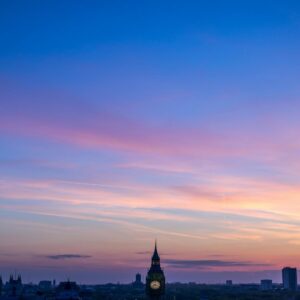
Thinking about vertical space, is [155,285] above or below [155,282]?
below

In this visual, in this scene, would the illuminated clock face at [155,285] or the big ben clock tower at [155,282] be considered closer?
the big ben clock tower at [155,282]

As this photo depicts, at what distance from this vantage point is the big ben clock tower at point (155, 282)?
13545 cm

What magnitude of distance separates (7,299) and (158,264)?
187ft

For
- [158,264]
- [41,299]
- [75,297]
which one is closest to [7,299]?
[41,299]

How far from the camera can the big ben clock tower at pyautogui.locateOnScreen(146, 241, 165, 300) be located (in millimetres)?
135450

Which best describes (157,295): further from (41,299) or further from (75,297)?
(41,299)

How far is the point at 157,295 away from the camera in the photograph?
135750 mm

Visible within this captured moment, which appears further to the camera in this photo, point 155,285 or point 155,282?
point 155,282

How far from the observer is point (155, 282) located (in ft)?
451

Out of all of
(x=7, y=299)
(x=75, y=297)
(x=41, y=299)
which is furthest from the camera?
(x=41, y=299)

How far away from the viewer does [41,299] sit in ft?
646

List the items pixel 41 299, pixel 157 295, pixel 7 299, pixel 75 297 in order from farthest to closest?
pixel 41 299 → pixel 7 299 → pixel 75 297 → pixel 157 295

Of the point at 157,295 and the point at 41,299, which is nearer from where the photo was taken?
the point at 157,295

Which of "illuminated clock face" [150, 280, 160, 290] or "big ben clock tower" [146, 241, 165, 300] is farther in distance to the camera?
"illuminated clock face" [150, 280, 160, 290]
